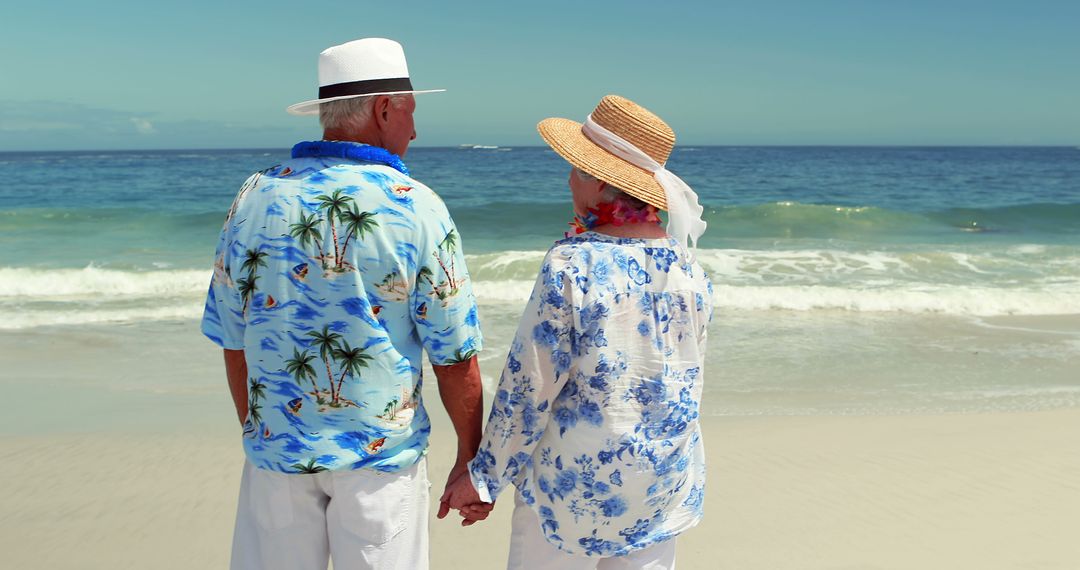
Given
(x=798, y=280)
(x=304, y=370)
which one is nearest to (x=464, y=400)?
(x=304, y=370)

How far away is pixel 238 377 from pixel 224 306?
0.19 meters

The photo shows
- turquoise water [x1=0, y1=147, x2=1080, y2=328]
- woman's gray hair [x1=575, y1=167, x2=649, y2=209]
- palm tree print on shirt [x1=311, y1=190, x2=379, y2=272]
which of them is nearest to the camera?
palm tree print on shirt [x1=311, y1=190, x2=379, y2=272]

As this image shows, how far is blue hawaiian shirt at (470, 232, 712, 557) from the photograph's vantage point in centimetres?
191

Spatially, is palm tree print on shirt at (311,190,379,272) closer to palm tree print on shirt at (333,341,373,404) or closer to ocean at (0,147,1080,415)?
palm tree print on shirt at (333,341,373,404)

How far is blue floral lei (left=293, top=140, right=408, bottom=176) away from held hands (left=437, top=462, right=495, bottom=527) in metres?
0.75

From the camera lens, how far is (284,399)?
1.84 m

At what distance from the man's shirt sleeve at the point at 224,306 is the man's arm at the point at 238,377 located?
3 centimetres

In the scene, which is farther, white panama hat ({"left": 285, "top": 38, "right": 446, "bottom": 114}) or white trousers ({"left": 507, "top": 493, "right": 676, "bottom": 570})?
white trousers ({"left": 507, "top": 493, "right": 676, "bottom": 570})

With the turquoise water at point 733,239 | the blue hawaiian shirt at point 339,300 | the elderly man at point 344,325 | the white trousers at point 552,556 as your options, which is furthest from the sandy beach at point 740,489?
the turquoise water at point 733,239

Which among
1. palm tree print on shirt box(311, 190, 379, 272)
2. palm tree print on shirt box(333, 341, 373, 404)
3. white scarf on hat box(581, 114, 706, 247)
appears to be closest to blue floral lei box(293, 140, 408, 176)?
palm tree print on shirt box(311, 190, 379, 272)

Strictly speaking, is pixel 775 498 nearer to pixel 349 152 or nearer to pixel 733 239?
pixel 349 152

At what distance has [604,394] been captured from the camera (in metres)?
1.94

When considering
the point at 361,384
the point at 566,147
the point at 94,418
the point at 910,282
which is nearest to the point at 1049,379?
the point at 910,282

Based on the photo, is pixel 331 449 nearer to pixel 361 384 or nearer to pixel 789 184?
pixel 361 384
